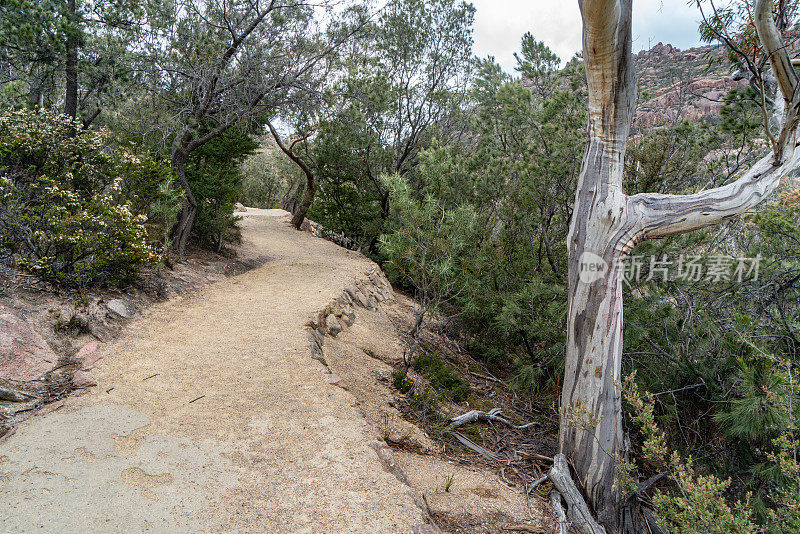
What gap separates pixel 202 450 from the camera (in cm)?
298

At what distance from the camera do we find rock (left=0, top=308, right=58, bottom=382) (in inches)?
143

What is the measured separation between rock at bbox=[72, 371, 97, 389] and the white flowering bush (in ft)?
5.01

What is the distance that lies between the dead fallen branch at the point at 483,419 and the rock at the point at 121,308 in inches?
151

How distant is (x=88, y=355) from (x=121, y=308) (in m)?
1.04

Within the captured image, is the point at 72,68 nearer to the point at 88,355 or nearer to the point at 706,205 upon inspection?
the point at 88,355

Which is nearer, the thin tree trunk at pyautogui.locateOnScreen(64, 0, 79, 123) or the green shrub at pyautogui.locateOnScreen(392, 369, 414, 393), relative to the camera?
the green shrub at pyautogui.locateOnScreen(392, 369, 414, 393)

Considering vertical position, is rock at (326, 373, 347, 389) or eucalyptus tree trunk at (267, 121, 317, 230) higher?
eucalyptus tree trunk at (267, 121, 317, 230)

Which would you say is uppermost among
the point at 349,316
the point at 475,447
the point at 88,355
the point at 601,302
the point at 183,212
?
the point at 601,302

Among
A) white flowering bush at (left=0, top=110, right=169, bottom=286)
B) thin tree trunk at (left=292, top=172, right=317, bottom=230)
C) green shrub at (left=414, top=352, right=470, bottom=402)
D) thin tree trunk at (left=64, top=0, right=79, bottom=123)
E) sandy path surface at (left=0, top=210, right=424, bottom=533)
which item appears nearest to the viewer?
sandy path surface at (left=0, top=210, right=424, bottom=533)

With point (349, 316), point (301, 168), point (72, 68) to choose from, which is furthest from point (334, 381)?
point (301, 168)

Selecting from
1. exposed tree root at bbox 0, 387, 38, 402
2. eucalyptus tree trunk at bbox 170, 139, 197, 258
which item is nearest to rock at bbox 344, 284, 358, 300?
eucalyptus tree trunk at bbox 170, 139, 197, 258

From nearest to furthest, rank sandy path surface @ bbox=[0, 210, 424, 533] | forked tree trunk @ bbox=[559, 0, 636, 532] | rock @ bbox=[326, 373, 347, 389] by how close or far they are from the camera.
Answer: sandy path surface @ bbox=[0, 210, 424, 533]
forked tree trunk @ bbox=[559, 0, 636, 532]
rock @ bbox=[326, 373, 347, 389]

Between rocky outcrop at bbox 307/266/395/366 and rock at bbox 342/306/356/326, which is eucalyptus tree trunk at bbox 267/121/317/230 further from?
rock at bbox 342/306/356/326

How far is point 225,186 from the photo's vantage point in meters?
8.63
